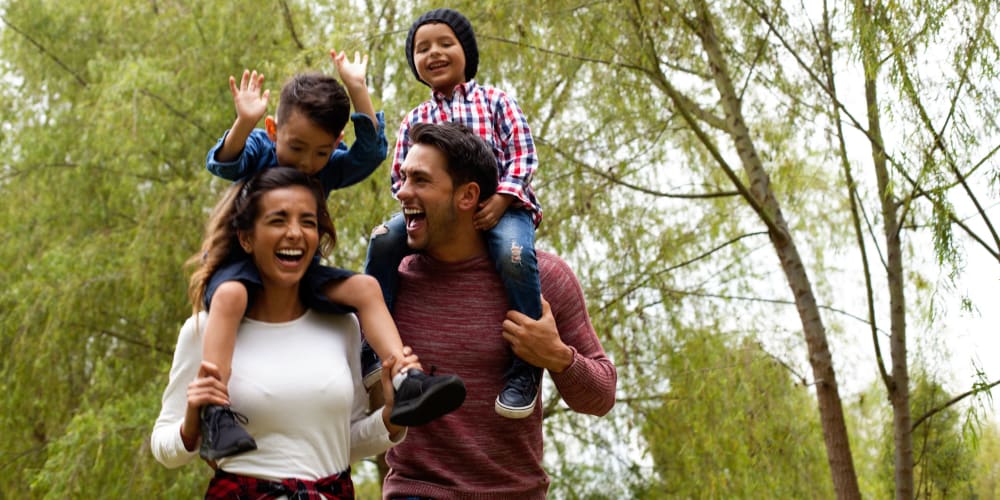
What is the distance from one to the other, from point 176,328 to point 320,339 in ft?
20.0

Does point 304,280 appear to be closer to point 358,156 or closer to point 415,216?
point 415,216

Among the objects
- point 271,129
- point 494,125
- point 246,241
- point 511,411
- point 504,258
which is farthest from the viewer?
point 494,125

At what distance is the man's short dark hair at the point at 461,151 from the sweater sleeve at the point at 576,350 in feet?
0.82

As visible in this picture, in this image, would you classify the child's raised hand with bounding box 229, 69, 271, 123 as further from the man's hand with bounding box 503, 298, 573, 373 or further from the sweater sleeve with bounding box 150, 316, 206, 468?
the man's hand with bounding box 503, 298, 573, 373

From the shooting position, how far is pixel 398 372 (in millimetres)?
2227

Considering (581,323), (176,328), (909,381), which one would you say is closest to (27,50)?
(176,328)

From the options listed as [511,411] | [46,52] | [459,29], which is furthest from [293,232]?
[46,52]

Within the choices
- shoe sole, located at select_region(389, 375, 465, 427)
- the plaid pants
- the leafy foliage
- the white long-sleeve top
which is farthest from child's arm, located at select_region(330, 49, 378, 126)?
the leafy foliage

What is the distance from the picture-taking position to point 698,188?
→ 729 centimetres

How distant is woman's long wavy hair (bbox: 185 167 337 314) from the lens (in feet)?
7.48

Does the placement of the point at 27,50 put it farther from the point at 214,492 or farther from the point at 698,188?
the point at 214,492

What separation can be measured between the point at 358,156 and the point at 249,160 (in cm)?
26

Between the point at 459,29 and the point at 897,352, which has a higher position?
the point at 897,352

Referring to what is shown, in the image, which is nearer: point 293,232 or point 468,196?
point 293,232
